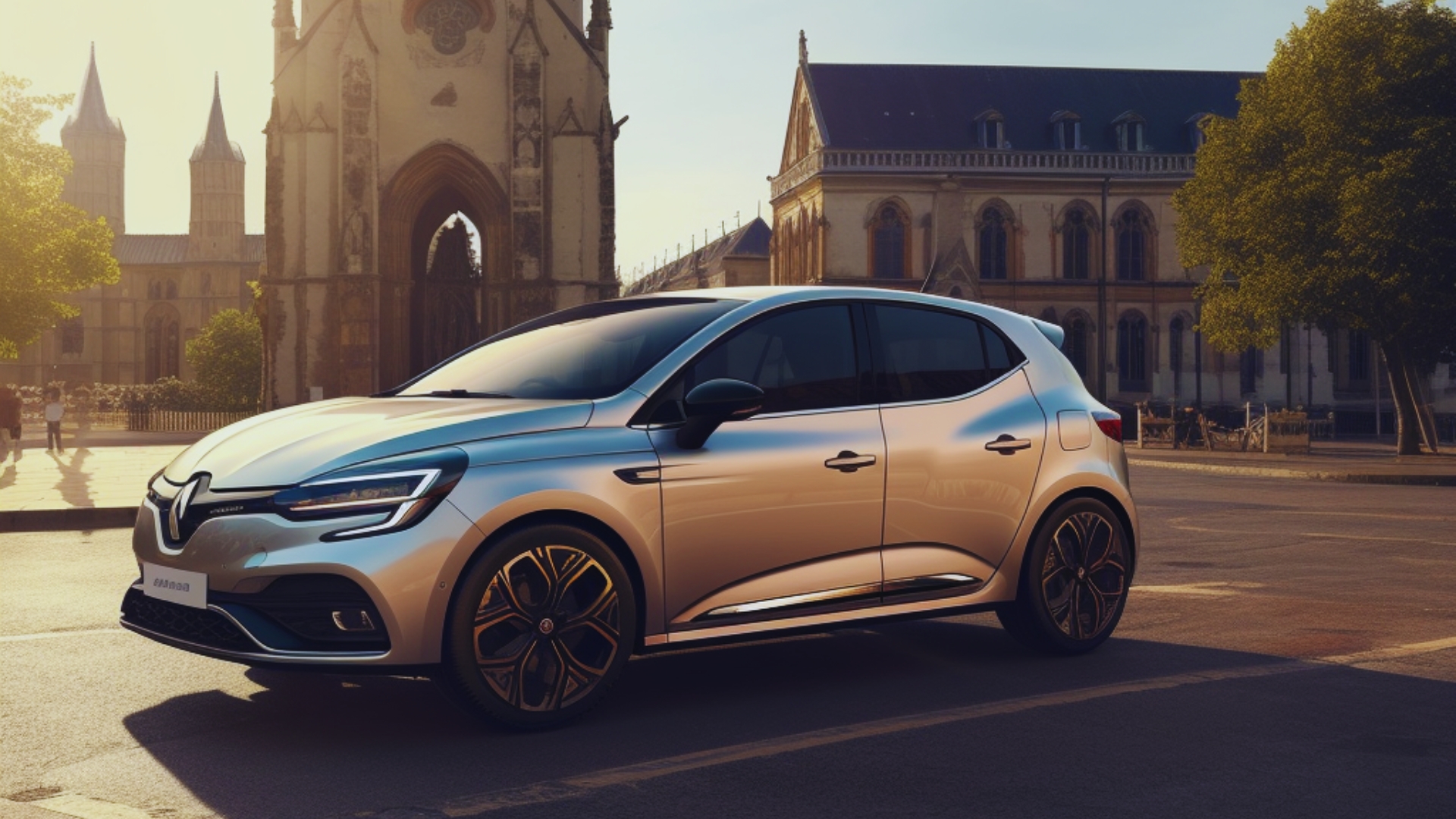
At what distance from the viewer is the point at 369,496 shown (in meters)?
5.66

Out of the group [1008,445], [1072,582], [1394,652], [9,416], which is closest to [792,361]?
[1008,445]

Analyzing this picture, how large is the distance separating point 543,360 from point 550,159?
36.5 meters

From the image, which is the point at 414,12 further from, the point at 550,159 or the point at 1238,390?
the point at 1238,390

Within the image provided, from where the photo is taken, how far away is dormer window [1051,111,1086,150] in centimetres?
7256

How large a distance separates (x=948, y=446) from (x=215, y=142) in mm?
157686

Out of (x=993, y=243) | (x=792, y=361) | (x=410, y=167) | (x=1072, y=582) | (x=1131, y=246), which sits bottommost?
(x=1072, y=582)

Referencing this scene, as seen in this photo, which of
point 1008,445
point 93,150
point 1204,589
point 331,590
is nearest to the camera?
point 331,590

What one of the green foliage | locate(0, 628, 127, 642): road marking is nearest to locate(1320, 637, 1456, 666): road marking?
locate(0, 628, 127, 642): road marking

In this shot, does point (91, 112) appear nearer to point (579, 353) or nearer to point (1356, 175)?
point (1356, 175)

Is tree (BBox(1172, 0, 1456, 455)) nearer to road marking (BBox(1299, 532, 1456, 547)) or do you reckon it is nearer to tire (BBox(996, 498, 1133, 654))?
road marking (BBox(1299, 532, 1456, 547))

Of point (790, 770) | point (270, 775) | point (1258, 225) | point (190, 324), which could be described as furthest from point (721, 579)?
point (190, 324)

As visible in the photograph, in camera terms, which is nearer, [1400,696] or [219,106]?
[1400,696]

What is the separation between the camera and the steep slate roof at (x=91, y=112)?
158250 millimetres

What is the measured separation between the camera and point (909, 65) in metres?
73.3
